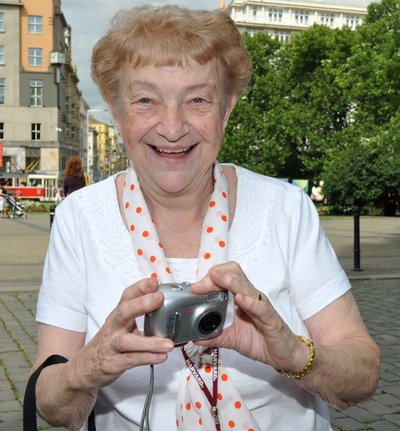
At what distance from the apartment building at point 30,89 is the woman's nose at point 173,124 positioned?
69.1m

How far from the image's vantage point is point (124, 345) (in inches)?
63.6

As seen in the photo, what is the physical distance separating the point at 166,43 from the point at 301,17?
101846 millimetres

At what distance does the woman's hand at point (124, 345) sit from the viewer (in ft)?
5.14

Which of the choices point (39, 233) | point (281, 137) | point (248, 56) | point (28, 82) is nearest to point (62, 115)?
point (28, 82)

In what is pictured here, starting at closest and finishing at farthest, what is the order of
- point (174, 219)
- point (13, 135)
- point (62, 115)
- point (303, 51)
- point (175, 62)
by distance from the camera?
point (175, 62) < point (174, 219) < point (303, 51) < point (13, 135) < point (62, 115)

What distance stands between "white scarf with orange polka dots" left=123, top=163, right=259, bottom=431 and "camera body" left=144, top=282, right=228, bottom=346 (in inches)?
15.1

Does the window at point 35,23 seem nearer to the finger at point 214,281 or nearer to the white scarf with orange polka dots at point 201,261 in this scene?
the white scarf with orange polka dots at point 201,261

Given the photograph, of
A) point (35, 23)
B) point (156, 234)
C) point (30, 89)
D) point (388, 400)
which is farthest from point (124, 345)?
point (35, 23)

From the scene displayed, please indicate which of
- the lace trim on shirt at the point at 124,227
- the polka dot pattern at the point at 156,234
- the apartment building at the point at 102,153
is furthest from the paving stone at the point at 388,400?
the apartment building at the point at 102,153

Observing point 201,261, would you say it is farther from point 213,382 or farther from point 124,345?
Result: point 124,345

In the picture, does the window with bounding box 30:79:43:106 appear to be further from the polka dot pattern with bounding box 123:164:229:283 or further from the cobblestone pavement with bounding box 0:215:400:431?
the polka dot pattern with bounding box 123:164:229:283

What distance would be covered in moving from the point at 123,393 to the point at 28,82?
244 ft

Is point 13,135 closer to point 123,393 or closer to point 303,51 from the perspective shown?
point 303,51

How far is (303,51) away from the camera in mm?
43062
